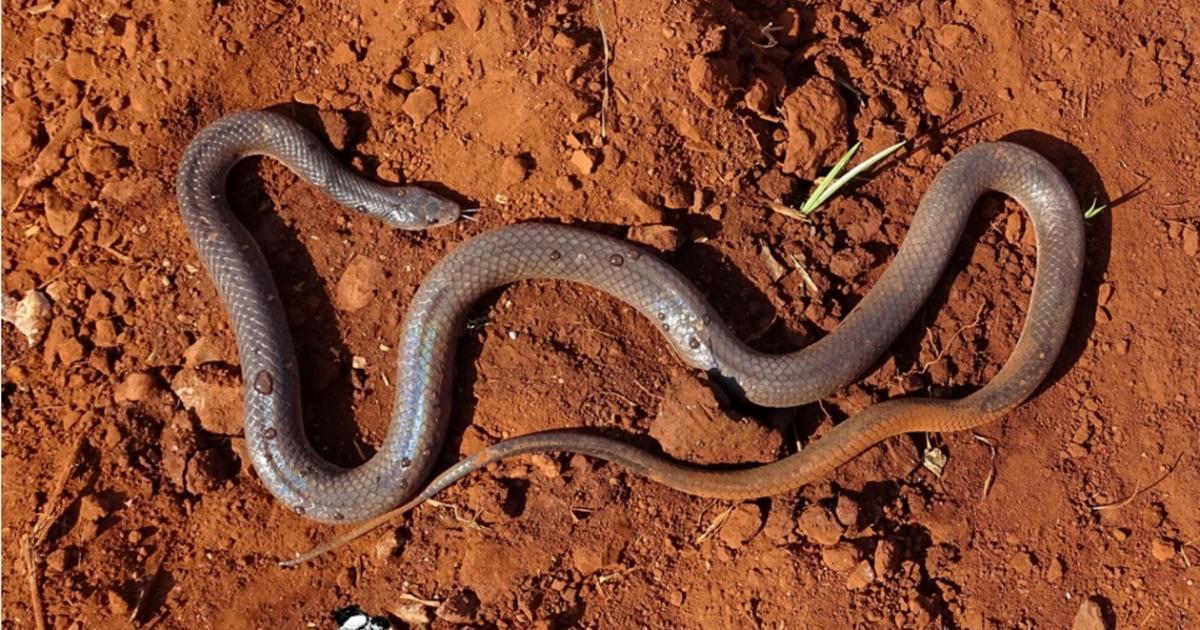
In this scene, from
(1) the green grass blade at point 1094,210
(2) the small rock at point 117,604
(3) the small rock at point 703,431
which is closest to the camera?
(3) the small rock at point 703,431

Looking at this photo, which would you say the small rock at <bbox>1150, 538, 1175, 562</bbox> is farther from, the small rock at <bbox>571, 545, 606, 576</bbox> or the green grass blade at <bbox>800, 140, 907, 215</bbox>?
the small rock at <bbox>571, 545, 606, 576</bbox>

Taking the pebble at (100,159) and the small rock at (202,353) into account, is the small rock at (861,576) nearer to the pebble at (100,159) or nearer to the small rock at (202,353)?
the small rock at (202,353)

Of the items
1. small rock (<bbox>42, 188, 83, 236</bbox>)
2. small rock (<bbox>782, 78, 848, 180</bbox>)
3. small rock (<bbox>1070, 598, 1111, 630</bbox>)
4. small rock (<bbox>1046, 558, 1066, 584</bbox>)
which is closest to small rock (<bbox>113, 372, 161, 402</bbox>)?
small rock (<bbox>42, 188, 83, 236</bbox>)

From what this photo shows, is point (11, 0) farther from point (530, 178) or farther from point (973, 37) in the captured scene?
point (973, 37)

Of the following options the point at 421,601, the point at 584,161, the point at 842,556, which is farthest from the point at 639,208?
the point at 421,601

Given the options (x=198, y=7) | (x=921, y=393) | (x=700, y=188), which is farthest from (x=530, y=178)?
(x=921, y=393)

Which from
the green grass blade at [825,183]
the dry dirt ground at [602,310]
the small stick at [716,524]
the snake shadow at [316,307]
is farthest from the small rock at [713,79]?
the small stick at [716,524]
